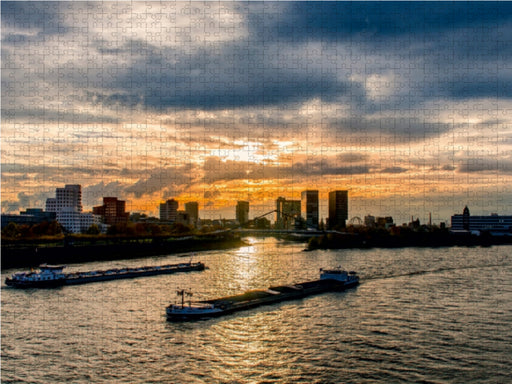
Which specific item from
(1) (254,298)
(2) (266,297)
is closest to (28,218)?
(1) (254,298)

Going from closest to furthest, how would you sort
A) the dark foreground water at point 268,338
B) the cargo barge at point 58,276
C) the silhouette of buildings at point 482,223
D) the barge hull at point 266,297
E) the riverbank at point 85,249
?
the dark foreground water at point 268,338 → the barge hull at point 266,297 → the cargo barge at point 58,276 → the riverbank at point 85,249 → the silhouette of buildings at point 482,223

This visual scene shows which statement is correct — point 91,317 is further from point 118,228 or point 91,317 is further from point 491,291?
point 118,228

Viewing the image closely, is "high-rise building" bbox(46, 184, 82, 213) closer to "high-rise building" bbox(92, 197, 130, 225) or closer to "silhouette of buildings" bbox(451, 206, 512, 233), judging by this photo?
"high-rise building" bbox(92, 197, 130, 225)

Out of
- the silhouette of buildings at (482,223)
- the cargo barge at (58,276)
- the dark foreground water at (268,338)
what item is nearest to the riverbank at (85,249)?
the cargo barge at (58,276)

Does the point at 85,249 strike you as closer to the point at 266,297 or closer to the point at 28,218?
the point at 266,297

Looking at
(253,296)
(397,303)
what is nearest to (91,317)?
(253,296)

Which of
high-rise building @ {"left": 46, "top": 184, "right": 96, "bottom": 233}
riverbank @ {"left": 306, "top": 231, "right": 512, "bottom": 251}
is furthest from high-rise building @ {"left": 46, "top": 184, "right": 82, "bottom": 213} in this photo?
riverbank @ {"left": 306, "top": 231, "right": 512, "bottom": 251}

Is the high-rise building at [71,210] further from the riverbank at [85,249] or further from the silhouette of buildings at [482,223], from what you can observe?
the silhouette of buildings at [482,223]
